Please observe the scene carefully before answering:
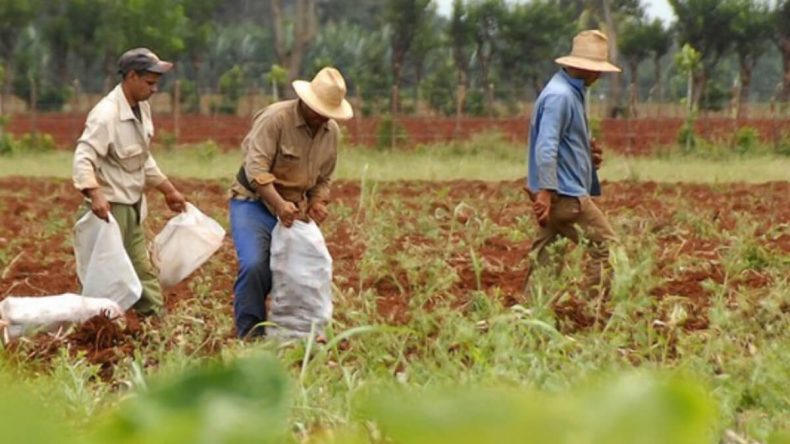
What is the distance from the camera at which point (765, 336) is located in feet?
18.8

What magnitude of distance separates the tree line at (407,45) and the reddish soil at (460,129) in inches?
108

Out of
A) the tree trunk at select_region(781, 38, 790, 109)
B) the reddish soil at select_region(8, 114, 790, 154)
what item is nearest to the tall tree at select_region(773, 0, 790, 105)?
the tree trunk at select_region(781, 38, 790, 109)

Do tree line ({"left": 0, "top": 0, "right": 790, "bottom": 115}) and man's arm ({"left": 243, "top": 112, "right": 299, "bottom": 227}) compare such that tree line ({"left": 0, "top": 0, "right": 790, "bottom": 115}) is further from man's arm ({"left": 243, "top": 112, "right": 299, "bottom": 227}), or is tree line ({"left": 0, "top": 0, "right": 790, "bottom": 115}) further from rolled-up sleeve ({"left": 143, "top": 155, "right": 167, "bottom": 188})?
man's arm ({"left": 243, "top": 112, "right": 299, "bottom": 227})

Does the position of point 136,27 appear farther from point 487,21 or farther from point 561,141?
point 561,141

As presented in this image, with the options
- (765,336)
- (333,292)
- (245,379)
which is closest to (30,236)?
(333,292)

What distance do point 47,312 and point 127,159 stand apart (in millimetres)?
880

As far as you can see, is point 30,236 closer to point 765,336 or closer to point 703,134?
point 765,336

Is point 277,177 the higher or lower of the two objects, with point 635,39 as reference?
higher

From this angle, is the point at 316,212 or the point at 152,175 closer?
the point at 316,212

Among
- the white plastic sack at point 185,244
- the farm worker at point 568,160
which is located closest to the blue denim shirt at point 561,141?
the farm worker at point 568,160

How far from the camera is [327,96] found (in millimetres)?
6422

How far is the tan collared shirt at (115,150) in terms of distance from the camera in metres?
6.61

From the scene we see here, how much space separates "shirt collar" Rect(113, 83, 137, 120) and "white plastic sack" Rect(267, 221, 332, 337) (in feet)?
2.77

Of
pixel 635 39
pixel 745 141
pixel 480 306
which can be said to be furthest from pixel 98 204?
pixel 635 39
